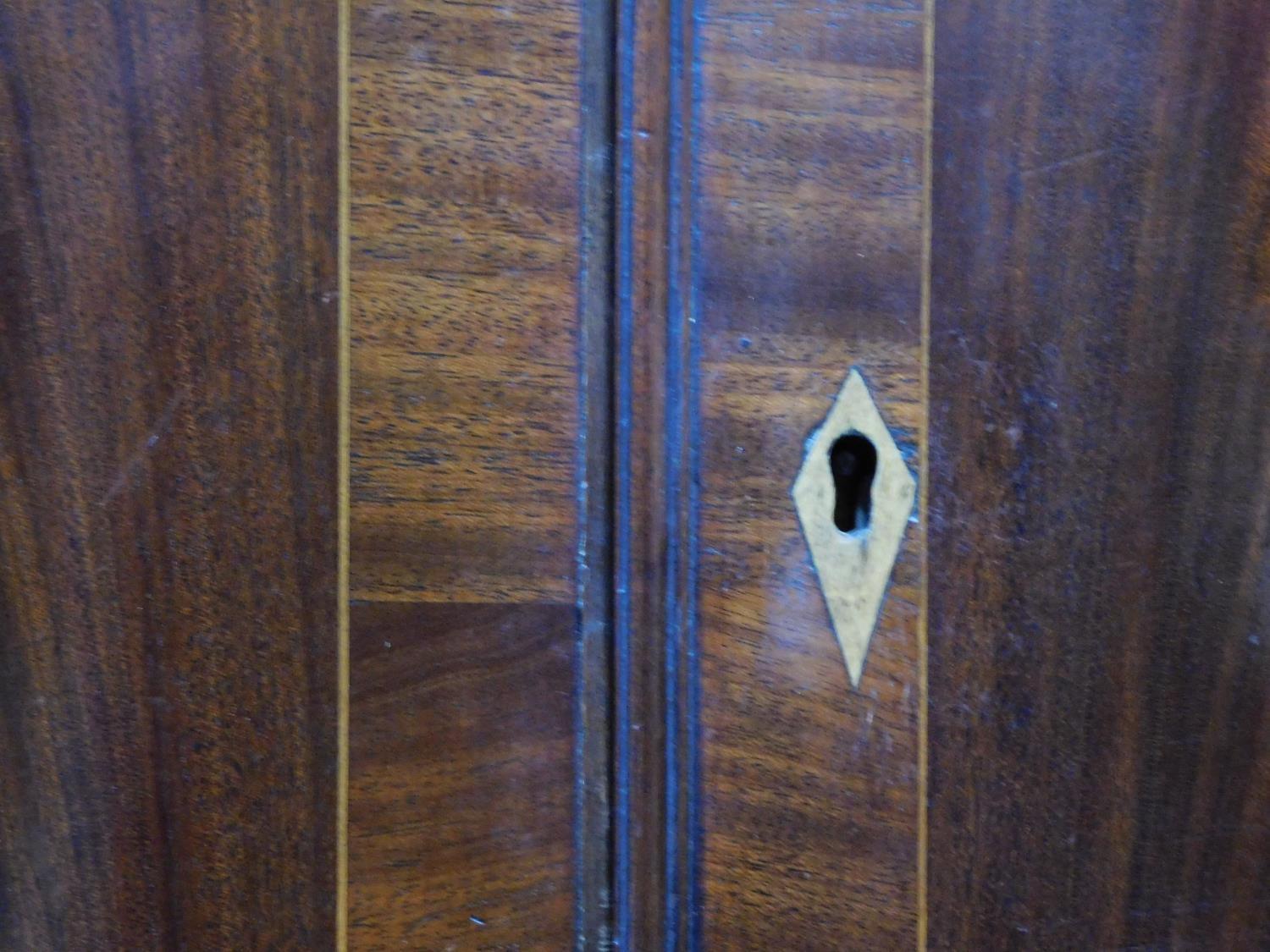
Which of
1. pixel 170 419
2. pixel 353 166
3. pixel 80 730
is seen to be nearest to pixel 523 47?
pixel 353 166

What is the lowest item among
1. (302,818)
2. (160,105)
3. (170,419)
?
(302,818)

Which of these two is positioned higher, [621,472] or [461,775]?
[621,472]

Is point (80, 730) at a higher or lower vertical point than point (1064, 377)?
lower

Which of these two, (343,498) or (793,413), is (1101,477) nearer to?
(793,413)

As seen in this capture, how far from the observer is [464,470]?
48 centimetres

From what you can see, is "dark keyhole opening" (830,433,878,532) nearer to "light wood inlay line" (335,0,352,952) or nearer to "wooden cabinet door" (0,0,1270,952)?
"wooden cabinet door" (0,0,1270,952)

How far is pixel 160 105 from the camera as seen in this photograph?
46 cm

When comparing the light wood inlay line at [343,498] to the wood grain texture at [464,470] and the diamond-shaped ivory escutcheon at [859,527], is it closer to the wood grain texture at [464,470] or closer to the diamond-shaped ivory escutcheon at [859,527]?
the wood grain texture at [464,470]

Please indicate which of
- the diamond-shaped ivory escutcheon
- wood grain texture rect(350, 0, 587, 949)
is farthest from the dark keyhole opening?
wood grain texture rect(350, 0, 587, 949)

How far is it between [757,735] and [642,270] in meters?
0.20

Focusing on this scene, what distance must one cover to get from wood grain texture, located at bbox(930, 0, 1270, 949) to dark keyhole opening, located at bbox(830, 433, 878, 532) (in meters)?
0.03

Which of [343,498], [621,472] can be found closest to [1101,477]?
[621,472]

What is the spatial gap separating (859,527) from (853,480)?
0.02m

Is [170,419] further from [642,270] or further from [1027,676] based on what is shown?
[1027,676]
